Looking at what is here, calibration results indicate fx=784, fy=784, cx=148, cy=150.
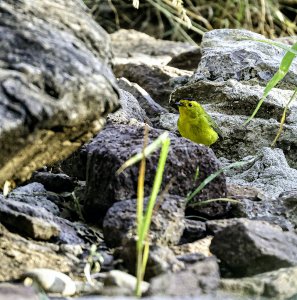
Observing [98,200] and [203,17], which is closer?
[98,200]

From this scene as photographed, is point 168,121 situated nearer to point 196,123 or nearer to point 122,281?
point 196,123

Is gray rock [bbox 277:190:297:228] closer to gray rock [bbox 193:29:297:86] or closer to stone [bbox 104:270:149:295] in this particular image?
stone [bbox 104:270:149:295]

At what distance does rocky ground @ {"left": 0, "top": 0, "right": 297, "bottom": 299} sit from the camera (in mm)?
2211

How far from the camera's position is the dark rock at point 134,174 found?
9.27 feet

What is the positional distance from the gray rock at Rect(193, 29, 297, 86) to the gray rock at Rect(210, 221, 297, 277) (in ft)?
6.73

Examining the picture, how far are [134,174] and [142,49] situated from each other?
4069 mm

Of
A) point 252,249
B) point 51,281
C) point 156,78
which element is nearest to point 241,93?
point 156,78

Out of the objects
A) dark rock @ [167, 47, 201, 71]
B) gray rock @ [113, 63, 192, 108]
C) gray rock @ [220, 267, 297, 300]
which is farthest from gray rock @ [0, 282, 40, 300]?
dark rock @ [167, 47, 201, 71]

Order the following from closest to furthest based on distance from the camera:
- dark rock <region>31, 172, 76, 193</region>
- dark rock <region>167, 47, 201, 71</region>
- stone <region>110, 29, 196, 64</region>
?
1. dark rock <region>31, 172, 76, 193</region>
2. dark rock <region>167, 47, 201, 71</region>
3. stone <region>110, 29, 196, 64</region>

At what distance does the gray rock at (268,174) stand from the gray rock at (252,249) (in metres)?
0.83

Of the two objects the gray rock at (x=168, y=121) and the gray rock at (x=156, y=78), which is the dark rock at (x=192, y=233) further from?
the gray rock at (x=156, y=78)

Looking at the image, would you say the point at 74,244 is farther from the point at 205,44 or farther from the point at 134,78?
the point at 134,78

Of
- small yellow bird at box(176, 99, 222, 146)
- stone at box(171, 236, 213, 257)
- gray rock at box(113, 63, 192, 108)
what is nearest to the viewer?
stone at box(171, 236, 213, 257)

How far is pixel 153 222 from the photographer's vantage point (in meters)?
2.60
